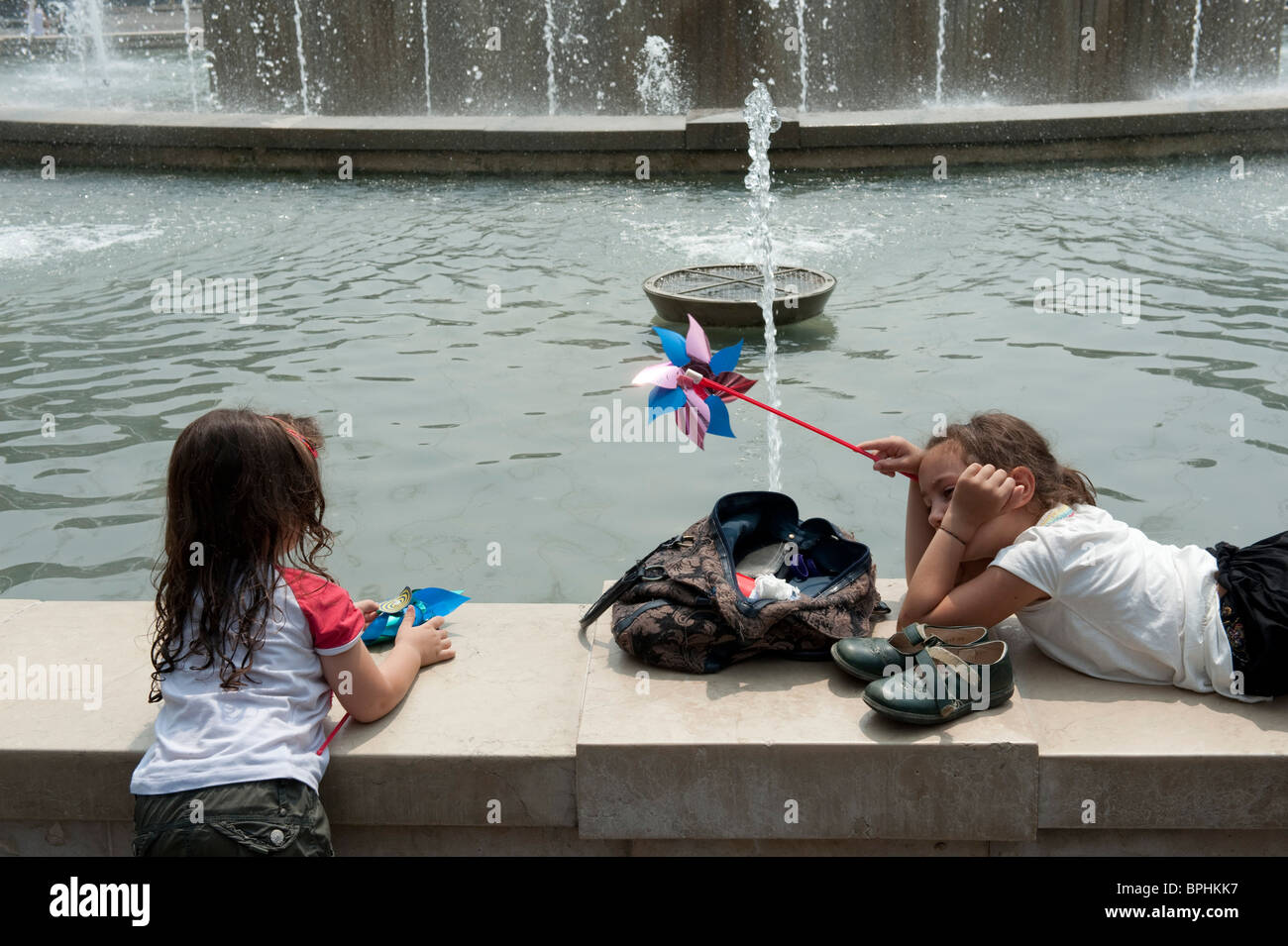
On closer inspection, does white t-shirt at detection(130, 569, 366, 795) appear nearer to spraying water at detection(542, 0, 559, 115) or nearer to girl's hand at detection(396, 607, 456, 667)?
girl's hand at detection(396, 607, 456, 667)

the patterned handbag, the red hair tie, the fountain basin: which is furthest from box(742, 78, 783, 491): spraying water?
the red hair tie

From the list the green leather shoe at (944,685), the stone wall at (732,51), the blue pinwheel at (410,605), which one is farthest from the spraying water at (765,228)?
the green leather shoe at (944,685)

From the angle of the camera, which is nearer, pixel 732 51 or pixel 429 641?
pixel 429 641

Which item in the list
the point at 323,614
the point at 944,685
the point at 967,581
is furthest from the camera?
the point at 967,581

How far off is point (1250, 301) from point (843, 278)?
6.98ft

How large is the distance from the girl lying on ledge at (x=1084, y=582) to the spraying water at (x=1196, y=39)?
11.5m

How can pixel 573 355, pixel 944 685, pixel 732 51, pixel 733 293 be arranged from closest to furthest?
1. pixel 944 685
2. pixel 573 355
3. pixel 733 293
4. pixel 732 51

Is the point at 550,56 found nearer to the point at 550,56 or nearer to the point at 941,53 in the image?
the point at 550,56

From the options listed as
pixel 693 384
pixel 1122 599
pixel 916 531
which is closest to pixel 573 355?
pixel 693 384

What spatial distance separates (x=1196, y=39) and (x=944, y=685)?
12232 mm

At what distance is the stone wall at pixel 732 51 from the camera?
1216 centimetres

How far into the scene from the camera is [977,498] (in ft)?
8.67

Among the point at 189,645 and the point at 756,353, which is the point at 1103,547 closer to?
the point at 189,645

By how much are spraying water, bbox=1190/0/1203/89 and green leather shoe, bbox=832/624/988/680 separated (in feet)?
39.0
